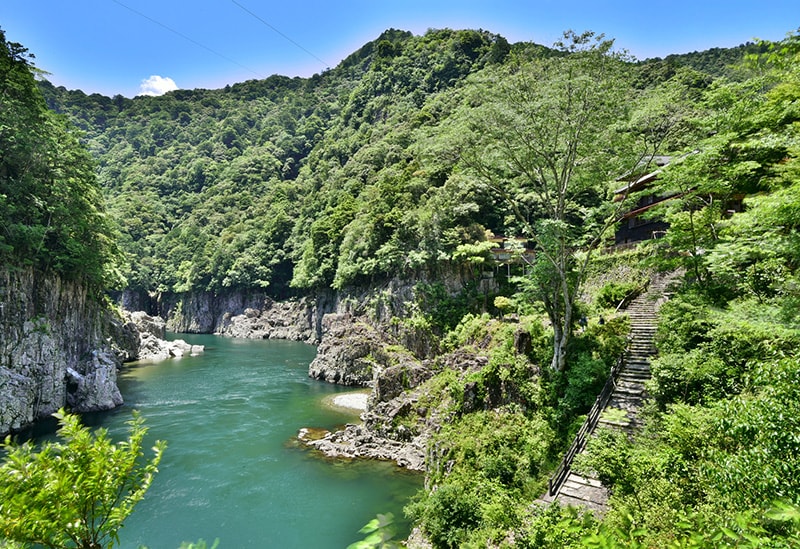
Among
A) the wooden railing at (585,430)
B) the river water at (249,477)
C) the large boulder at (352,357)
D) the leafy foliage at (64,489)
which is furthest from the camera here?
the large boulder at (352,357)

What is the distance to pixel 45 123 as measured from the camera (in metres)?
26.4

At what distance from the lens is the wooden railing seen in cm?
1122

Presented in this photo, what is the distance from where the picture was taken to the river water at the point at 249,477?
15047mm

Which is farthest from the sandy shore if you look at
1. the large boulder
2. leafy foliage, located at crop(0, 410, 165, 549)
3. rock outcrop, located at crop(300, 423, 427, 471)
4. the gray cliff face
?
leafy foliage, located at crop(0, 410, 165, 549)

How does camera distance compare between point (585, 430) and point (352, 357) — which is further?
point (352, 357)

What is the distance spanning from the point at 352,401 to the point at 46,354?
64.4ft

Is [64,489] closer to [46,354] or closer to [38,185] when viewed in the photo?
[46,354]

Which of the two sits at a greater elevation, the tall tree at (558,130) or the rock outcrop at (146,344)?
the tall tree at (558,130)

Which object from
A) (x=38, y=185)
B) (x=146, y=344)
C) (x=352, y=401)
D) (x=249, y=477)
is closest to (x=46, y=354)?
(x=38, y=185)

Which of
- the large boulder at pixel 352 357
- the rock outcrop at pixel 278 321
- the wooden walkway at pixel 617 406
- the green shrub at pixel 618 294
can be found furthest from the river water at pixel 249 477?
the rock outcrop at pixel 278 321

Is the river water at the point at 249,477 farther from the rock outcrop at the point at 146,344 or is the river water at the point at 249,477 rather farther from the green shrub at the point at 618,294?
the rock outcrop at the point at 146,344

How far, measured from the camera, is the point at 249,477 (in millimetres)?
19047

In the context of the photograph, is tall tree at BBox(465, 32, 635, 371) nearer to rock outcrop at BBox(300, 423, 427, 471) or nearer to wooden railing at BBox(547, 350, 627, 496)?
wooden railing at BBox(547, 350, 627, 496)

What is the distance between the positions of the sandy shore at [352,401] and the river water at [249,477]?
48.0 inches
